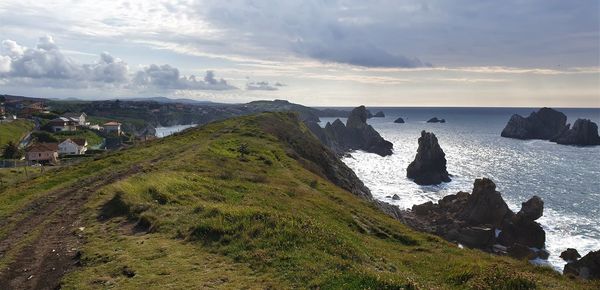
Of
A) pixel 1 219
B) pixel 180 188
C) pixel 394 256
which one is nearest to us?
pixel 394 256

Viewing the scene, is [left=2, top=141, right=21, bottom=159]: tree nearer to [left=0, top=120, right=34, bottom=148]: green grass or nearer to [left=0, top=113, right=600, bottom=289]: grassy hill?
[left=0, top=120, right=34, bottom=148]: green grass

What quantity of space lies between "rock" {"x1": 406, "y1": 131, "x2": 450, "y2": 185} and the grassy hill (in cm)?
7513

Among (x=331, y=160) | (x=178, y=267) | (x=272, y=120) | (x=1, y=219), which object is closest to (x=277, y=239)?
(x=178, y=267)

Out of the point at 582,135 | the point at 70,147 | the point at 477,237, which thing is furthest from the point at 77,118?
the point at 582,135

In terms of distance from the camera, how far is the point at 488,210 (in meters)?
66.8

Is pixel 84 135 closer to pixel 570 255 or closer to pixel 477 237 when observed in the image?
pixel 477 237

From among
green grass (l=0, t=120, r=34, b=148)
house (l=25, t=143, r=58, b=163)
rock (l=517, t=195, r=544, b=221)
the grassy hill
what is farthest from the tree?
rock (l=517, t=195, r=544, b=221)

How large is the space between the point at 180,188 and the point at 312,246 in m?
16.0

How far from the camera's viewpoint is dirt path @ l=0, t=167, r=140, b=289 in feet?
57.4

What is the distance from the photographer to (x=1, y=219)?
2608 centimetres

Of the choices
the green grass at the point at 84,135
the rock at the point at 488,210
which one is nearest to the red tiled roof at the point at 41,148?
the green grass at the point at 84,135

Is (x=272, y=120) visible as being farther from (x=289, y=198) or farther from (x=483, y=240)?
(x=289, y=198)

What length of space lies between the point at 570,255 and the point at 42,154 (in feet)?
329

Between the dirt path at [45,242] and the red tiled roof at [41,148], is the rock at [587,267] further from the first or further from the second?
the red tiled roof at [41,148]
